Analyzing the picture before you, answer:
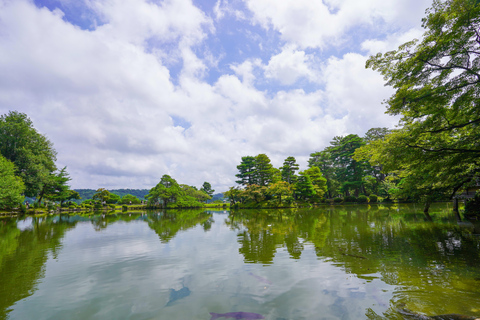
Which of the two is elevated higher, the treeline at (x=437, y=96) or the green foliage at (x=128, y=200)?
the treeline at (x=437, y=96)

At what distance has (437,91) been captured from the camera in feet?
20.0

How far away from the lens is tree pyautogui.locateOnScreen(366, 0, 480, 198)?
5.45 m

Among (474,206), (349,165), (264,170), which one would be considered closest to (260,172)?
(264,170)

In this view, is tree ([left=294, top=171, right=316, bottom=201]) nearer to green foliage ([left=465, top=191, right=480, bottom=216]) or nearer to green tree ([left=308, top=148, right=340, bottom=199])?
green tree ([left=308, top=148, right=340, bottom=199])

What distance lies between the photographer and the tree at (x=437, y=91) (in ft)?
17.9

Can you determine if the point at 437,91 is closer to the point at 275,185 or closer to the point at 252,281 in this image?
the point at 252,281

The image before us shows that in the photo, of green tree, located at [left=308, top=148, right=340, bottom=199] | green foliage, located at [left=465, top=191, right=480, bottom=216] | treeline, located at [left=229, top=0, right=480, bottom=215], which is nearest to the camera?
treeline, located at [left=229, top=0, right=480, bottom=215]

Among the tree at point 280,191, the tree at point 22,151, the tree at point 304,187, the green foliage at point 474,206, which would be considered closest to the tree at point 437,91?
the green foliage at point 474,206

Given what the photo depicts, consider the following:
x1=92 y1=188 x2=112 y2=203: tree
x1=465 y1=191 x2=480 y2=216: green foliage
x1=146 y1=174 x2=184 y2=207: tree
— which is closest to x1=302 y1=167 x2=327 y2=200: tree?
x1=465 y1=191 x2=480 y2=216: green foliage

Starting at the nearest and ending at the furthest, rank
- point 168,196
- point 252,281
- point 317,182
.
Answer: point 252,281, point 317,182, point 168,196

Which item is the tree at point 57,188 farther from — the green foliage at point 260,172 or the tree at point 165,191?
the green foliage at point 260,172

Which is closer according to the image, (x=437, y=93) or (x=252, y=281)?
(x=252, y=281)

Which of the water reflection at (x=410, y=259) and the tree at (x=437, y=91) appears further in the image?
the tree at (x=437, y=91)

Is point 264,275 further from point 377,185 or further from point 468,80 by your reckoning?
point 377,185
